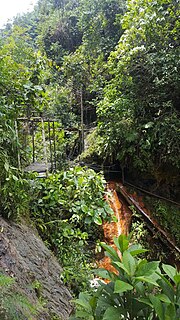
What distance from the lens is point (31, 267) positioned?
1816mm

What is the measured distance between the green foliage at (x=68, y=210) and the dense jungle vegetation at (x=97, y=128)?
11 millimetres

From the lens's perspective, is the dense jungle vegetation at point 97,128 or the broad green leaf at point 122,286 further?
the dense jungle vegetation at point 97,128

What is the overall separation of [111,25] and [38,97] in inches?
252

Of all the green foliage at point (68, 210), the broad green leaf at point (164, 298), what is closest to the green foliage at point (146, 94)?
the green foliage at point (68, 210)

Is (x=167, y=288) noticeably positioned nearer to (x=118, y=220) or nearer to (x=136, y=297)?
(x=136, y=297)

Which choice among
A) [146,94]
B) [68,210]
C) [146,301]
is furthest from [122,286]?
[146,94]

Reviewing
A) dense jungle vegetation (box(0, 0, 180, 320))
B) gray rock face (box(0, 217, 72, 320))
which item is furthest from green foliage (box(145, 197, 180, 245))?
gray rock face (box(0, 217, 72, 320))

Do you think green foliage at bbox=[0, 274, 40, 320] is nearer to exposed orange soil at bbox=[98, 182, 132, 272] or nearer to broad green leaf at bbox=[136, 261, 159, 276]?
broad green leaf at bbox=[136, 261, 159, 276]

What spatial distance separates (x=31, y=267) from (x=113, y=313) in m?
1.03

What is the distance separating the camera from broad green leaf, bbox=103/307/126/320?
924 mm

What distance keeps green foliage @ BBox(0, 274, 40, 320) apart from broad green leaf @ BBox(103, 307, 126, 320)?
1.26ft

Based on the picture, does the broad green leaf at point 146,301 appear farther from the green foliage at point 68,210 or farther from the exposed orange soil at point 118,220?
the exposed orange soil at point 118,220

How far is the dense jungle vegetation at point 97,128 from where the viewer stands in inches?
43.6

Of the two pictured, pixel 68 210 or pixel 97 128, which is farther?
pixel 97 128
